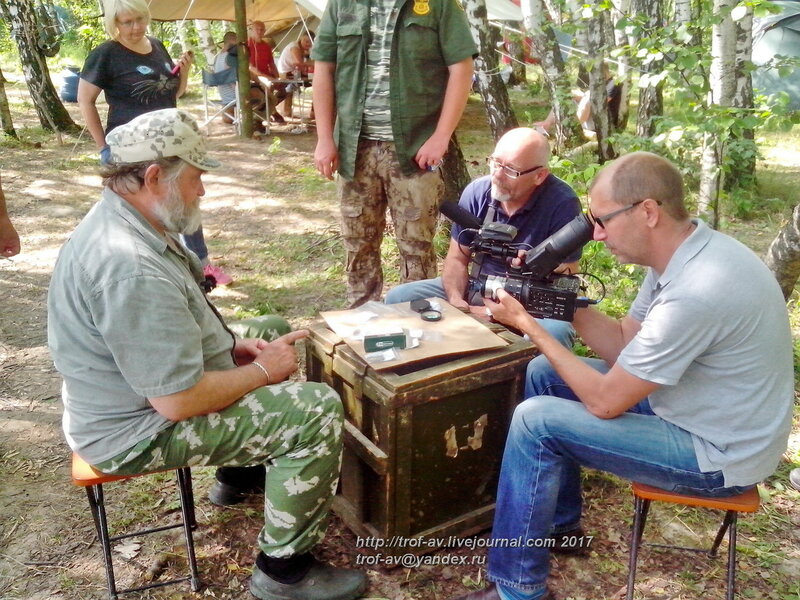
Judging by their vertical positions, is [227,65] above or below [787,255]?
above

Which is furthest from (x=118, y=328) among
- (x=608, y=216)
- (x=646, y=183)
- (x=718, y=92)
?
(x=718, y=92)

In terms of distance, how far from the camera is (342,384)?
2.41 meters

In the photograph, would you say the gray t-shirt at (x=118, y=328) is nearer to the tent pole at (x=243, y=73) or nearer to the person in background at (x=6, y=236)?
the person in background at (x=6, y=236)

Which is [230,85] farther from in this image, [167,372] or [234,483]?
[167,372]

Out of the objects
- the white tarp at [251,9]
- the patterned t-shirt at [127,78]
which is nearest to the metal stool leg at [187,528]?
the patterned t-shirt at [127,78]

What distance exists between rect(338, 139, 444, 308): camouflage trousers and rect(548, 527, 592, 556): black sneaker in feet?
5.32

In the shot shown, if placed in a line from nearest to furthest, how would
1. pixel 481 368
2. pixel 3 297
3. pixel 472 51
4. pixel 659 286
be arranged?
pixel 659 286, pixel 481 368, pixel 472 51, pixel 3 297

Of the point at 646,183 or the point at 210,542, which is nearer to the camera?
the point at 646,183

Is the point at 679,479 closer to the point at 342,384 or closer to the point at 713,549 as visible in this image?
the point at 713,549

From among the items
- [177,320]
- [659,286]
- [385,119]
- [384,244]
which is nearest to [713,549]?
[659,286]

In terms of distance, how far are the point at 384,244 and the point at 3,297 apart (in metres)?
2.72

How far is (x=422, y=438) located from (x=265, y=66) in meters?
8.98

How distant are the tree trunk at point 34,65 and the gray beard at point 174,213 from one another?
26.7 ft

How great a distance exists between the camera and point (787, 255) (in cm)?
345
